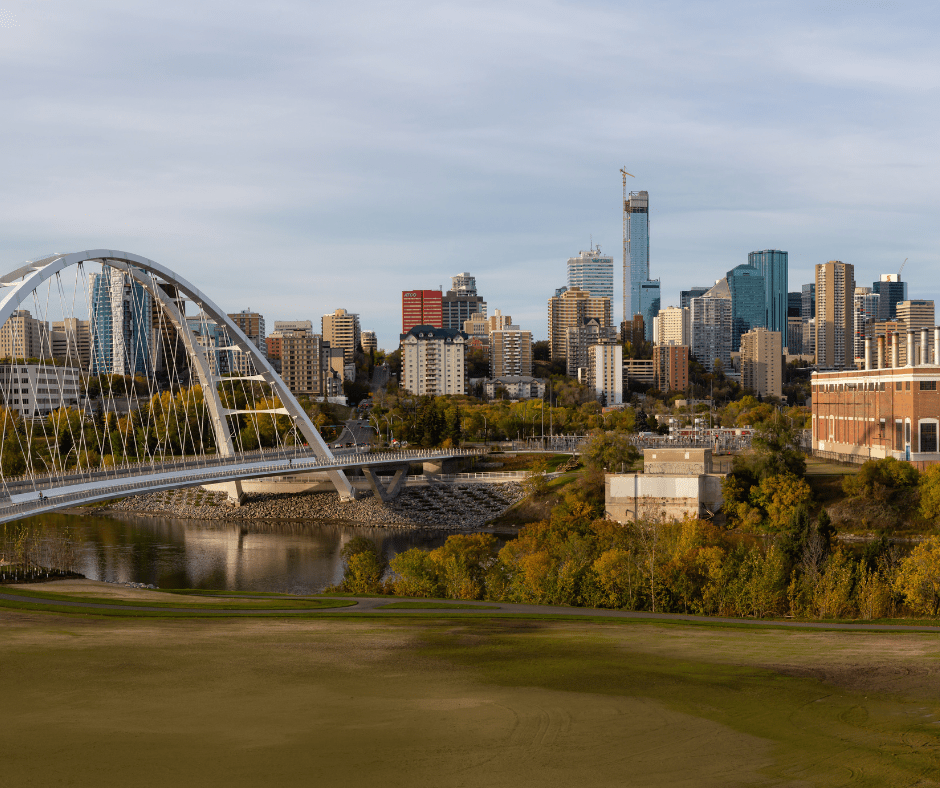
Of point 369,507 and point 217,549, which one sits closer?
point 217,549

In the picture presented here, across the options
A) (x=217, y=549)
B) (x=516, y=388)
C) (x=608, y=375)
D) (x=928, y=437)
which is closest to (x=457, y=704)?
(x=217, y=549)

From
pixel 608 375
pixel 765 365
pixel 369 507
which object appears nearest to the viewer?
pixel 369 507

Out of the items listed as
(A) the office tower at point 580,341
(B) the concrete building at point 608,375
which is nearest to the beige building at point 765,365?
(A) the office tower at point 580,341

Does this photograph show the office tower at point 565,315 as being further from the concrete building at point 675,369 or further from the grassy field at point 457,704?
the grassy field at point 457,704

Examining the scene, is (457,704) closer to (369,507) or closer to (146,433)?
(146,433)

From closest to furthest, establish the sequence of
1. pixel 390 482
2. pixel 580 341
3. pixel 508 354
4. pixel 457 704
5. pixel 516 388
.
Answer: pixel 457 704 → pixel 390 482 → pixel 516 388 → pixel 508 354 → pixel 580 341

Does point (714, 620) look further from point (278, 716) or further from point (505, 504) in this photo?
point (505, 504)
